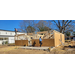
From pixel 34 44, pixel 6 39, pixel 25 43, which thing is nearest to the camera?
pixel 34 44

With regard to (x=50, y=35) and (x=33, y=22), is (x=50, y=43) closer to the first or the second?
(x=50, y=35)

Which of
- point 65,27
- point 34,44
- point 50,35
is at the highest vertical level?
point 65,27
